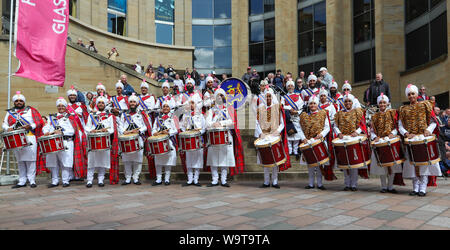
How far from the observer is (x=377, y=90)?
10.0 m

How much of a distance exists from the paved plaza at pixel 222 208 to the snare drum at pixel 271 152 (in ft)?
1.95

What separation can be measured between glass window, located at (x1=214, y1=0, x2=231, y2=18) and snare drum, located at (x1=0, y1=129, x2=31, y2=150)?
25.1 meters

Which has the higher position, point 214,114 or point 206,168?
point 214,114

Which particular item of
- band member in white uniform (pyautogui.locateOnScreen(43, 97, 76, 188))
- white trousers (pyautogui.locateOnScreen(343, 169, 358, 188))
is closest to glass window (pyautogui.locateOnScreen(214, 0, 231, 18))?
band member in white uniform (pyautogui.locateOnScreen(43, 97, 76, 188))

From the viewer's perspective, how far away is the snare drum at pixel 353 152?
6.28 m

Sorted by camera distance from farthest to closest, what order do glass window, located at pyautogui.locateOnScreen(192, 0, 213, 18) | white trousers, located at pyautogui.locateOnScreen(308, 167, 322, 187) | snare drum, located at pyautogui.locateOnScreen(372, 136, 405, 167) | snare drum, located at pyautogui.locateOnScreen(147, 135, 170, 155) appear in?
glass window, located at pyautogui.locateOnScreen(192, 0, 213, 18)
snare drum, located at pyautogui.locateOnScreen(147, 135, 170, 155)
white trousers, located at pyautogui.locateOnScreen(308, 167, 322, 187)
snare drum, located at pyautogui.locateOnScreen(372, 136, 405, 167)

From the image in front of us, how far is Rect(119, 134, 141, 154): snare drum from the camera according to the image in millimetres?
7207

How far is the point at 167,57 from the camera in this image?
26.0 m

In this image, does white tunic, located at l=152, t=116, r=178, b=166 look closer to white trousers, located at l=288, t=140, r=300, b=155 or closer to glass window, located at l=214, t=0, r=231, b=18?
white trousers, located at l=288, t=140, r=300, b=155

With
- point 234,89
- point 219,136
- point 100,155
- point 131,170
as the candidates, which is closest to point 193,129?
point 219,136
